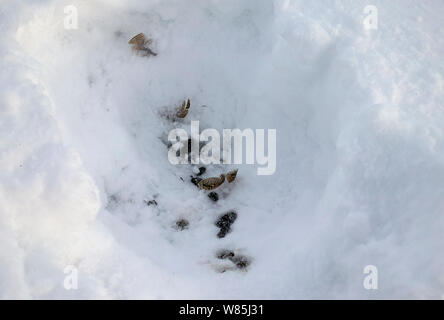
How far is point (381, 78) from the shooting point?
2.68 metres

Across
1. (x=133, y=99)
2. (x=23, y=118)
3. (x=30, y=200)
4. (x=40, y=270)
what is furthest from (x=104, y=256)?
(x=133, y=99)

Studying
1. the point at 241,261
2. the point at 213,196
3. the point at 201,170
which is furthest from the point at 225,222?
the point at 201,170

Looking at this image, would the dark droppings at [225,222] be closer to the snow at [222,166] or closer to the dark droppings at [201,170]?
the snow at [222,166]

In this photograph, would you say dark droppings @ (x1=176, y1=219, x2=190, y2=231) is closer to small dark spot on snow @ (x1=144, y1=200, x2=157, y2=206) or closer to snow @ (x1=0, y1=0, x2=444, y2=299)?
snow @ (x1=0, y1=0, x2=444, y2=299)

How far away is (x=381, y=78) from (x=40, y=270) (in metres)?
2.57

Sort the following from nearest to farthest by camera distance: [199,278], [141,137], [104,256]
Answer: [104,256] < [199,278] < [141,137]

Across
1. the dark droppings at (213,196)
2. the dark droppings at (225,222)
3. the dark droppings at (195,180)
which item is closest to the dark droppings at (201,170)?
the dark droppings at (195,180)

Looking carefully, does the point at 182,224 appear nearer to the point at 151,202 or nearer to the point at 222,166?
the point at 151,202

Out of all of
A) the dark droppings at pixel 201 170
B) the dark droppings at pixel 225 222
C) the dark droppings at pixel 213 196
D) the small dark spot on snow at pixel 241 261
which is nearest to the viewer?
the small dark spot on snow at pixel 241 261

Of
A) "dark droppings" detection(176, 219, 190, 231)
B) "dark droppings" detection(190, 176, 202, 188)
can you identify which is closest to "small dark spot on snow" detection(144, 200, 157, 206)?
"dark droppings" detection(176, 219, 190, 231)

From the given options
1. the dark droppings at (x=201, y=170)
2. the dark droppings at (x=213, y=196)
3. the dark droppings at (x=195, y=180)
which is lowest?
the dark droppings at (x=213, y=196)

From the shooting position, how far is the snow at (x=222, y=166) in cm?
221

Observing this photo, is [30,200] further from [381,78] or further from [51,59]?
[381,78]

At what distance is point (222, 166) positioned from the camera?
124 inches
